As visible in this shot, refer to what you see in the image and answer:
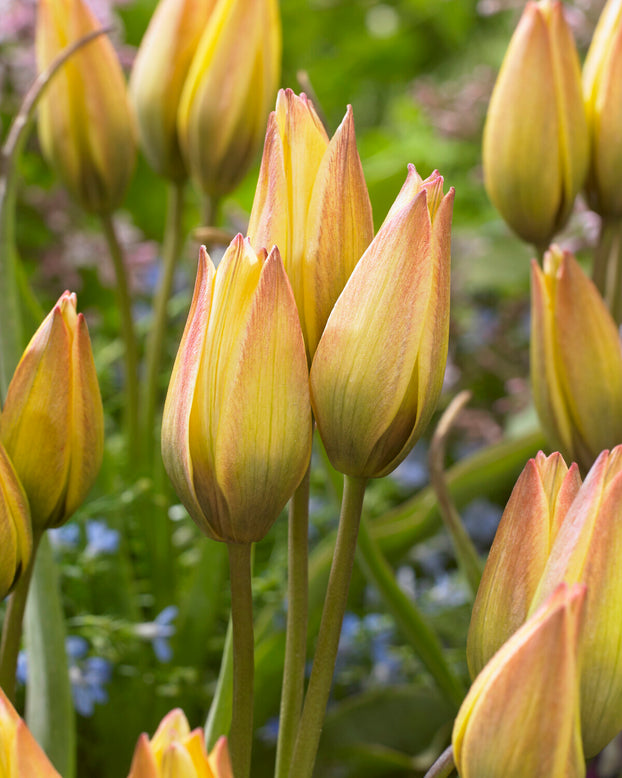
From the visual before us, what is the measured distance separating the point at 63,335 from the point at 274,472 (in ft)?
0.19

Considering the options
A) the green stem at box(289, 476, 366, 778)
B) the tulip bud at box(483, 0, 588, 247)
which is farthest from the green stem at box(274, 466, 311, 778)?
the tulip bud at box(483, 0, 588, 247)

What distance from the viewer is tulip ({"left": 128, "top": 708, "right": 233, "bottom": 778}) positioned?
0.45ft

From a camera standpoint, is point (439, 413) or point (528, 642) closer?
point (528, 642)

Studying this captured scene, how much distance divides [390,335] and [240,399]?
0.03m

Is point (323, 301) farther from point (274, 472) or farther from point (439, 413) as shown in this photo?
point (439, 413)

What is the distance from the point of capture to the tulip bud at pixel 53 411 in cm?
20

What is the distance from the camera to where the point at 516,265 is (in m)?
0.62

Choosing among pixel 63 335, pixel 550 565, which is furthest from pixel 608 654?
pixel 63 335

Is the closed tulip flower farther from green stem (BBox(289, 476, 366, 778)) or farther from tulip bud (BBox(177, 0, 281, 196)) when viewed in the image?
tulip bud (BBox(177, 0, 281, 196))

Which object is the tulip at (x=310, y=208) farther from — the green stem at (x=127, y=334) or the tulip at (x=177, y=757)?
the green stem at (x=127, y=334)

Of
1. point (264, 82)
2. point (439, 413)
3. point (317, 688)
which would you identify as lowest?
point (439, 413)

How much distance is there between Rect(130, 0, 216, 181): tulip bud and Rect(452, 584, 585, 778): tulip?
10.2 inches

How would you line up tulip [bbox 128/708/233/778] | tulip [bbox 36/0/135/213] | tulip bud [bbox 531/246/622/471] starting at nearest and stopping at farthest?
tulip [bbox 128/708/233/778], tulip bud [bbox 531/246/622/471], tulip [bbox 36/0/135/213]

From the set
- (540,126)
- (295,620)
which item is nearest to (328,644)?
(295,620)
